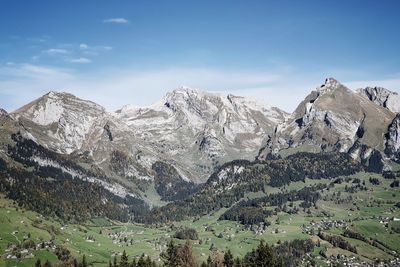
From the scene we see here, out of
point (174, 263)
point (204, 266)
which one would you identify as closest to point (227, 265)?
point (204, 266)

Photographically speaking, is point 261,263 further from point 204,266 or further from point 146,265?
point 146,265

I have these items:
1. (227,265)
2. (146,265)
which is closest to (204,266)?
(227,265)

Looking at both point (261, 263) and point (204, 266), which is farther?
point (204, 266)

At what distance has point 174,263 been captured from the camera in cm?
18612

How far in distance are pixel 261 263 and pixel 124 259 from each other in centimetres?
5376

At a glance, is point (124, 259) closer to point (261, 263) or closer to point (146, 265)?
point (146, 265)

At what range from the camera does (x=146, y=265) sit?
19388 centimetres

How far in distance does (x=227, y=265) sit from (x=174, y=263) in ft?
77.3

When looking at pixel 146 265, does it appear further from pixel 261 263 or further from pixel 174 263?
pixel 261 263

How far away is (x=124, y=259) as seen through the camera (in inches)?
7461

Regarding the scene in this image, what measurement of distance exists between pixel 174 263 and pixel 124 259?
2025cm

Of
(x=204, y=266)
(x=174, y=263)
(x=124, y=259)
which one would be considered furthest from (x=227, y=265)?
(x=124, y=259)

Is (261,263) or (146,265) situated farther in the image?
(146,265)

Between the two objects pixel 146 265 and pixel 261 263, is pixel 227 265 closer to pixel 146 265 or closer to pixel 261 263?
pixel 261 263
